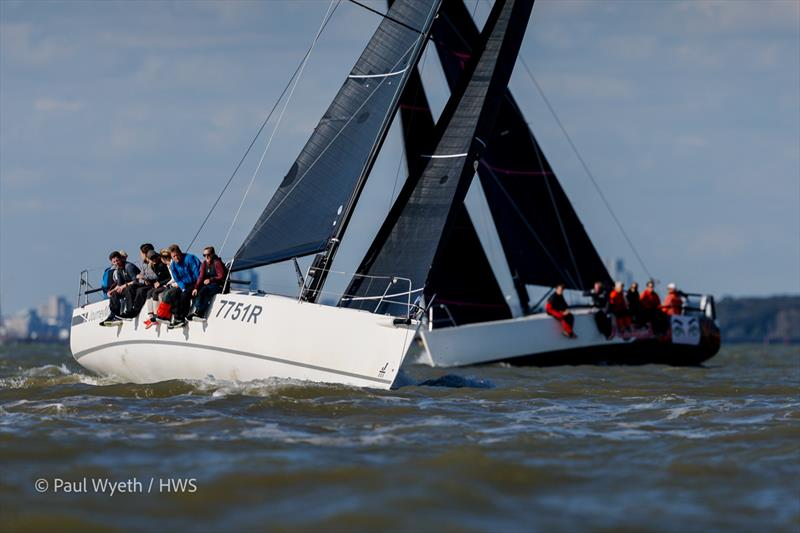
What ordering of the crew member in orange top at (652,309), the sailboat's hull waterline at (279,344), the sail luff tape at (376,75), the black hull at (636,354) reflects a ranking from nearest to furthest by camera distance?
1. the sailboat's hull waterline at (279,344)
2. the sail luff tape at (376,75)
3. the black hull at (636,354)
4. the crew member in orange top at (652,309)

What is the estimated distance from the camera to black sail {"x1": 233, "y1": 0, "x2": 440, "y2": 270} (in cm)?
1617

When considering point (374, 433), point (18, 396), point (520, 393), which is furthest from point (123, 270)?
point (374, 433)

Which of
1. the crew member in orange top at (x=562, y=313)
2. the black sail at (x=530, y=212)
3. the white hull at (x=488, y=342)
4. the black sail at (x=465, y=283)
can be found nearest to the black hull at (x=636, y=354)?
the white hull at (x=488, y=342)

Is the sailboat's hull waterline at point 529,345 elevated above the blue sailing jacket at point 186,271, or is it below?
below

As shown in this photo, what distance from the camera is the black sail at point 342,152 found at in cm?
1617

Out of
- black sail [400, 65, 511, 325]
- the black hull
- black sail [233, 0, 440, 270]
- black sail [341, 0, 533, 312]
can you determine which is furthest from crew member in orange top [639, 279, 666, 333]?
black sail [233, 0, 440, 270]

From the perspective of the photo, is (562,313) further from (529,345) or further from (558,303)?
(529,345)

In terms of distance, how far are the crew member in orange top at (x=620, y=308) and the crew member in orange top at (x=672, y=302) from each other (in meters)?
1.55

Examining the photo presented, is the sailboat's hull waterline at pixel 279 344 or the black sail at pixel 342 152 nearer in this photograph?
the sailboat's hull waterline at pixel 279 344

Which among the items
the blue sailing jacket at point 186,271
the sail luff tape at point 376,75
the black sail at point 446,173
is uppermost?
the sail luff tape at point 376,75

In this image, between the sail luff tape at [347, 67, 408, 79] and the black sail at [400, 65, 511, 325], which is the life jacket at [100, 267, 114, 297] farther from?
the black sail at [400, 65, 511, 325]

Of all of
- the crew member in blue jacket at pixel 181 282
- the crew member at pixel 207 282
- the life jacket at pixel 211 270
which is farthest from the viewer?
the life jacket at pixel 211 270

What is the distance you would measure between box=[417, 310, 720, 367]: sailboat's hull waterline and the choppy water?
434 inches

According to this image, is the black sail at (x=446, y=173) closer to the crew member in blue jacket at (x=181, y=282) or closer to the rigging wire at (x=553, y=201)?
the crew member in blue jacket at (x=181, y=282)
